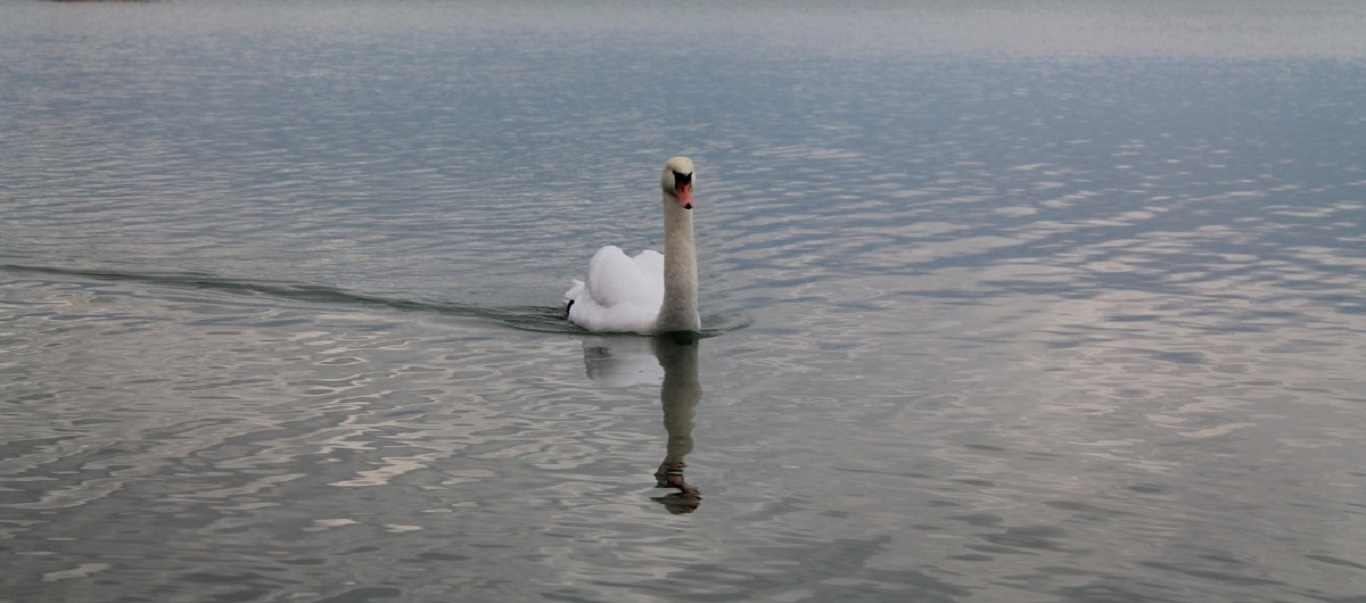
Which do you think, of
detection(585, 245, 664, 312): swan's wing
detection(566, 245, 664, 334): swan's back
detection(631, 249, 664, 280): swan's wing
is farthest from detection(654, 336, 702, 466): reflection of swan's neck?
detection(631, 249, 664, 280): swan's wing

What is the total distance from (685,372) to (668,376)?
236 millimetres

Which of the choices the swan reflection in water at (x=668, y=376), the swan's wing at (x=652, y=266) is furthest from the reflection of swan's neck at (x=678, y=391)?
the swan's wing at (x=652, y=266)

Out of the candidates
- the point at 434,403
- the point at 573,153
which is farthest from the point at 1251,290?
the point at 573,153

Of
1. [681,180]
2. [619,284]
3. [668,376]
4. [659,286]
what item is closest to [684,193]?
[681,180]

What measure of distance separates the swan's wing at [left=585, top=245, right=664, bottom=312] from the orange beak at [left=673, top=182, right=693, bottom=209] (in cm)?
116

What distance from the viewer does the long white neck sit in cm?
1736

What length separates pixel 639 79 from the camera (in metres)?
65.8

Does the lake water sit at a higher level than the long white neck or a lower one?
lower

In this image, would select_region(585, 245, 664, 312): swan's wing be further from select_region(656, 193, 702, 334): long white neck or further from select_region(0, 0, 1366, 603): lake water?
select_region(0, 0, 1366, 603): lake water

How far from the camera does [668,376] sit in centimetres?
1616

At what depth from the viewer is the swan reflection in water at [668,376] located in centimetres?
1263

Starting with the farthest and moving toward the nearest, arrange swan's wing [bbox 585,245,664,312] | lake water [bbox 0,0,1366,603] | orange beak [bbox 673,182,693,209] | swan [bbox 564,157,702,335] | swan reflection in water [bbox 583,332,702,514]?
swan's wing [bbox 585,245,664,312], swan [bbox 564,157,702,335], orange beak [bbox 673,182,693,209], swan reflection in water [bbox 583,332,702,514], lake water [bbox 0,0,1366,603]

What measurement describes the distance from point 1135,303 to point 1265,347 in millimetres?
2642

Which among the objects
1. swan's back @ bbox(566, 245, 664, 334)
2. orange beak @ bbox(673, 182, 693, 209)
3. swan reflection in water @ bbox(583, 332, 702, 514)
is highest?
orange beak @ bbox(673, 182, 693, 209)
